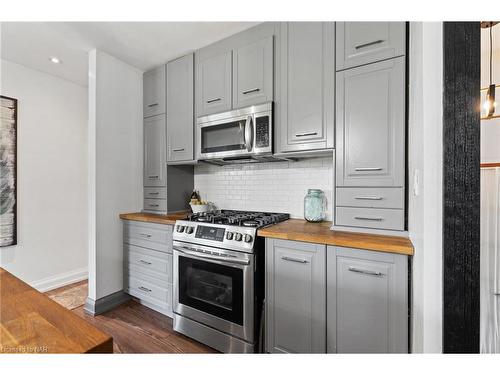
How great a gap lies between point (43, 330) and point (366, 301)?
1.38 m

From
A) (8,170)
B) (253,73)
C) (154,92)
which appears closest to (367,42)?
(253,73)

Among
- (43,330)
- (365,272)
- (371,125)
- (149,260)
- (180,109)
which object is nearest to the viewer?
(43,330)

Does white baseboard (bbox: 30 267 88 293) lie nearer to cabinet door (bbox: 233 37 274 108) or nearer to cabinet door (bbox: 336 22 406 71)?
cabinet door (bbox: 233 37 274 108)

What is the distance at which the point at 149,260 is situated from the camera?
2.35m

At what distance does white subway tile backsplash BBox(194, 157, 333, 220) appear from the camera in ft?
6.99

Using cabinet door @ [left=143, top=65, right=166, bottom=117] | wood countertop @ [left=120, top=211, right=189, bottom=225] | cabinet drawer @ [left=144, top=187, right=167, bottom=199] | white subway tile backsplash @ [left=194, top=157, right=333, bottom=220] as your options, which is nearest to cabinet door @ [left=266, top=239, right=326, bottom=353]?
white subway tile backsplash @ [left=194, top=157, right=333, bottom=220]

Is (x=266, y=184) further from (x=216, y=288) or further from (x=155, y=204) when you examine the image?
(x=155, y=204)

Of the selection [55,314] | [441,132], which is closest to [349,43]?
[441,132]

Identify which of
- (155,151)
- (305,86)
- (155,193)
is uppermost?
(305,86)

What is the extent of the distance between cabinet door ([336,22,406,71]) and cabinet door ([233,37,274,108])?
0.53 metres

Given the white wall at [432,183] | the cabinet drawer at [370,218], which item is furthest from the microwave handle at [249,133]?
the white wall at [432,183]
